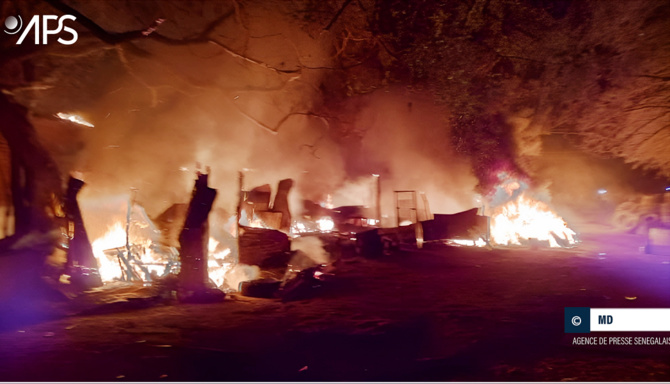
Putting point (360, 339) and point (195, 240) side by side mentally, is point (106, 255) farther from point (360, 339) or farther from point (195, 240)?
point (360, 339)

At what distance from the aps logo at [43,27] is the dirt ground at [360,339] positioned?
5793 mm

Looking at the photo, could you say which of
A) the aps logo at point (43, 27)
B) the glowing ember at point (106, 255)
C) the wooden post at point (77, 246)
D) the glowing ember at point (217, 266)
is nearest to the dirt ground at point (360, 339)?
the glowing ember at point (217, 266)

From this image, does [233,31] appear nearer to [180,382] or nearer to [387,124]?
[180,382]

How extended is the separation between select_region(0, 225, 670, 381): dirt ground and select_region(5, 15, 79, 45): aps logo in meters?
5.79

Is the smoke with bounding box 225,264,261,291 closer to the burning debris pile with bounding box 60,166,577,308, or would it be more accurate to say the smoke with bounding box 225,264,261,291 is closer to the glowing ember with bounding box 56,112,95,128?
the burning debris pile with bounding box 60,166,577,308

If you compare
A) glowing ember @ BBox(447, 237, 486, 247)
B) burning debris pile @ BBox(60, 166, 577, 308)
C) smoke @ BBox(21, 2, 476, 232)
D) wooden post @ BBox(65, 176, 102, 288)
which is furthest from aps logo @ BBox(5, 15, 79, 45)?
glowing ember @ BBox(447, 237, 486, 247)

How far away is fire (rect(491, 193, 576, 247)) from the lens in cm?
1530

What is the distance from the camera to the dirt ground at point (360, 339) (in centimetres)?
402

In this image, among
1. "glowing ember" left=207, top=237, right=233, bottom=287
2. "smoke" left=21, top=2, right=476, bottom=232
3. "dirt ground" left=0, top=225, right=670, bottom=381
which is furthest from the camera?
"smoke" left=21, top=2, right=476, bottom=232

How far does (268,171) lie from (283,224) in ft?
11.0

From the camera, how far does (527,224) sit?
15953mm

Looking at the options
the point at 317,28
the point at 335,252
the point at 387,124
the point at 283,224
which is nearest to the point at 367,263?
the point at 335,252

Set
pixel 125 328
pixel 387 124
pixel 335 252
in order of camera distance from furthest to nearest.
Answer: pixel 387 124 → pixel 335 252 → pixel 125 328

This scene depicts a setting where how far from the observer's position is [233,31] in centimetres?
1027
